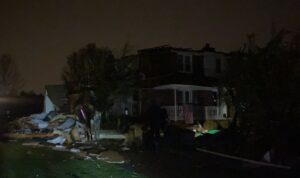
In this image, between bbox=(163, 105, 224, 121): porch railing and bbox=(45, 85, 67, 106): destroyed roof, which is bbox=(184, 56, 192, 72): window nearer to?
bbox=(163, 105, 224, 121): porch railing

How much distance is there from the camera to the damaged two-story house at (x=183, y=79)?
3884cm

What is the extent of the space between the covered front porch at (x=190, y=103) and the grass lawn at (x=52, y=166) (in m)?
19.0

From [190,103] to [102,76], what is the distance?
781 cm

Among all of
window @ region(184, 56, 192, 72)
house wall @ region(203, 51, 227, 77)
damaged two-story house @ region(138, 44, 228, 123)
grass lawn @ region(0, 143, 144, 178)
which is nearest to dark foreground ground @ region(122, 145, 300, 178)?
grass lawn @ region(0, 143, 144, 178)

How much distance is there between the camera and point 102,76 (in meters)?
35.2

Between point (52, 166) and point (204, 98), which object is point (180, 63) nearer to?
point (204, 98)

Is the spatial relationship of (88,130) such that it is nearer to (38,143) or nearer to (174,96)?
(38,143)

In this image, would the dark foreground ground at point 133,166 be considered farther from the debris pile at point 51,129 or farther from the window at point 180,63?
the window at point 180,63

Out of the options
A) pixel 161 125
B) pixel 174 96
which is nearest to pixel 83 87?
pixel 174 96

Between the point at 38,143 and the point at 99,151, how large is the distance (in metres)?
3.95

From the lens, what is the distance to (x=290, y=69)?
67.5 feet

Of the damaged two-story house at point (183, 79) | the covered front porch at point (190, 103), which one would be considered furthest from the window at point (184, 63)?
the covered front porch at point (190, 103)

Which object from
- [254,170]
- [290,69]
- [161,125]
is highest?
[290,69]

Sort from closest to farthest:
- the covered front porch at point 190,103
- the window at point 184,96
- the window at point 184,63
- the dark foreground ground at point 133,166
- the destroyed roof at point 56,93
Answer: the dark foreground ground at point 133,166 < the covered front porch at point 190,103 < the window at point 184,96 < the window at point 184,63 < the destroyed roof at point 56,93
